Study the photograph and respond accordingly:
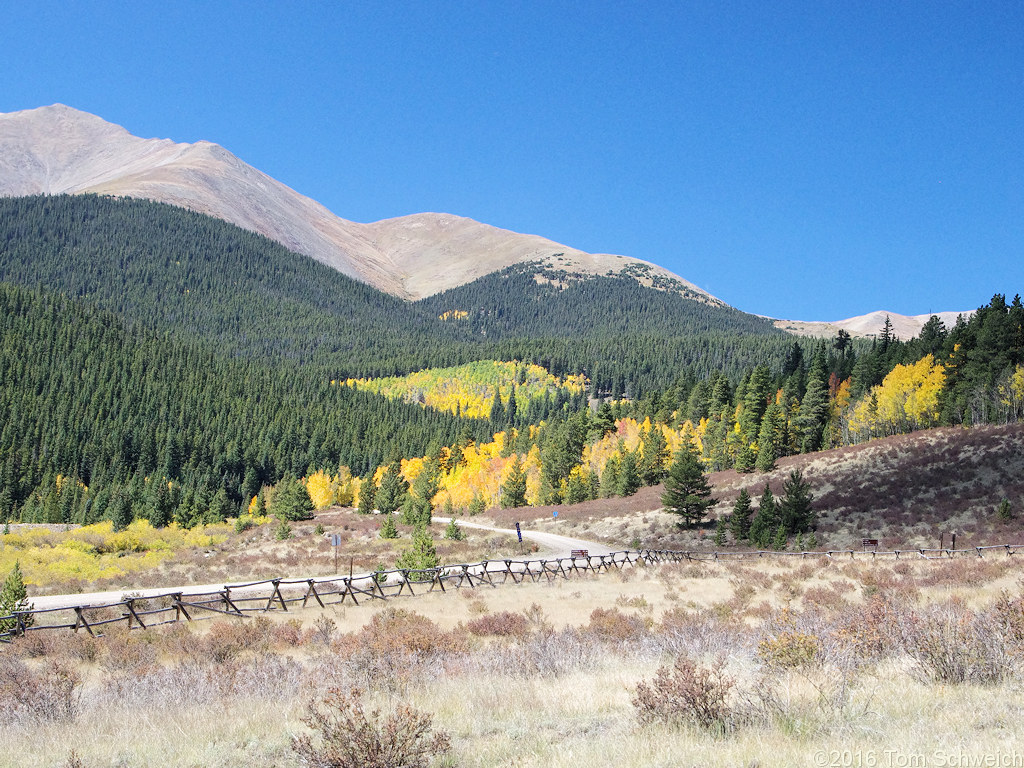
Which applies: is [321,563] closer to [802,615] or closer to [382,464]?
[802,615]

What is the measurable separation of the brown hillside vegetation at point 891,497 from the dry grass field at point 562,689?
1090 inches

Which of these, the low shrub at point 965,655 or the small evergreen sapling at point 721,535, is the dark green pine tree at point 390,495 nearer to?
the small evergreen sapling at point 721,535

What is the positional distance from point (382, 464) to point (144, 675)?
129 m

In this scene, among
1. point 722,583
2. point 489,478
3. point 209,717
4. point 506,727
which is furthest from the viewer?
point 489,478

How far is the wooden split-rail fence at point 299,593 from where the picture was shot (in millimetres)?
19625

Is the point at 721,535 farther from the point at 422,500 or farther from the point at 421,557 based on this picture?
the point at 422,500

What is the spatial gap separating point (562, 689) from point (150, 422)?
15872 centimetres

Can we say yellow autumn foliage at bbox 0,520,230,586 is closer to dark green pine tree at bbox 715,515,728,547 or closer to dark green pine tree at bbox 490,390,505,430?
dark green pine tree at bbox 715,515,728,547

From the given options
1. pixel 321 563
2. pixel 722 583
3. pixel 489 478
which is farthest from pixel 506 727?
pixel 489 478

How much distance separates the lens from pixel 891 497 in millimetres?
51031

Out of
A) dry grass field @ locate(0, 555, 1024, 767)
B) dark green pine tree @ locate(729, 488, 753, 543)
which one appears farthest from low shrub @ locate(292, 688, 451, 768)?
dark green pine tree @ locate(729, 488, 753, 543)

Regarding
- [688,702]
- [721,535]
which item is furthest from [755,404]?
[688,702]

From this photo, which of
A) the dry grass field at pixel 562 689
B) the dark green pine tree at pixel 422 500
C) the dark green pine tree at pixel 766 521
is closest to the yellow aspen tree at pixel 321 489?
the dark green pine tree at pixel 422 500

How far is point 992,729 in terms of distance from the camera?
263 inches
